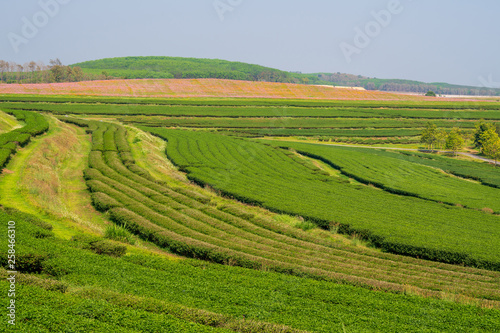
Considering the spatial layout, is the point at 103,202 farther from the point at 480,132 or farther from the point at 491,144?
the point at 480,132

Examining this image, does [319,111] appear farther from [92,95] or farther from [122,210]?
[122,210]

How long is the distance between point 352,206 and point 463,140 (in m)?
58.6

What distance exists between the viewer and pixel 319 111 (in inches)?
4427

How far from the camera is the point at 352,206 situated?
33562 millimetres

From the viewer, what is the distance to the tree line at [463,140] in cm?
7400

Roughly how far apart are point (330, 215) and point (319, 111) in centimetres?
8651

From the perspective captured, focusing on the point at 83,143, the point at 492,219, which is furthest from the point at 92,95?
the point at 492,219

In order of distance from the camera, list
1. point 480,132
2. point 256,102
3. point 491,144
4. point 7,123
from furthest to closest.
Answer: point 256,102 → point 480,132 → point 491,144 → point 7,123

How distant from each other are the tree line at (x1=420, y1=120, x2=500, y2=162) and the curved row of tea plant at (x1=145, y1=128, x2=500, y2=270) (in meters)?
43.0

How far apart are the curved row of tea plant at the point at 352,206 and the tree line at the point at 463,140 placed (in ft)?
141

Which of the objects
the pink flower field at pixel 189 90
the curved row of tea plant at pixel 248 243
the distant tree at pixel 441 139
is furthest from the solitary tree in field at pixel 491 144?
the pink flower field at pixel 189 90

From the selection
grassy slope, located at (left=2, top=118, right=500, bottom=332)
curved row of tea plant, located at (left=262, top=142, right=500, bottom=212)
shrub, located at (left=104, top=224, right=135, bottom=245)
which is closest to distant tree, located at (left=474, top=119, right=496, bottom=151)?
curved row of tea plant, located at (left=262, top=142, right=500, bottom=212)

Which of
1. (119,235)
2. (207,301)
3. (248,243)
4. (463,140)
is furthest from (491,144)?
(207,301)

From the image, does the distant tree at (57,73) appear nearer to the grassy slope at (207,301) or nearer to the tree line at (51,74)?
the tree line at (51,74)
